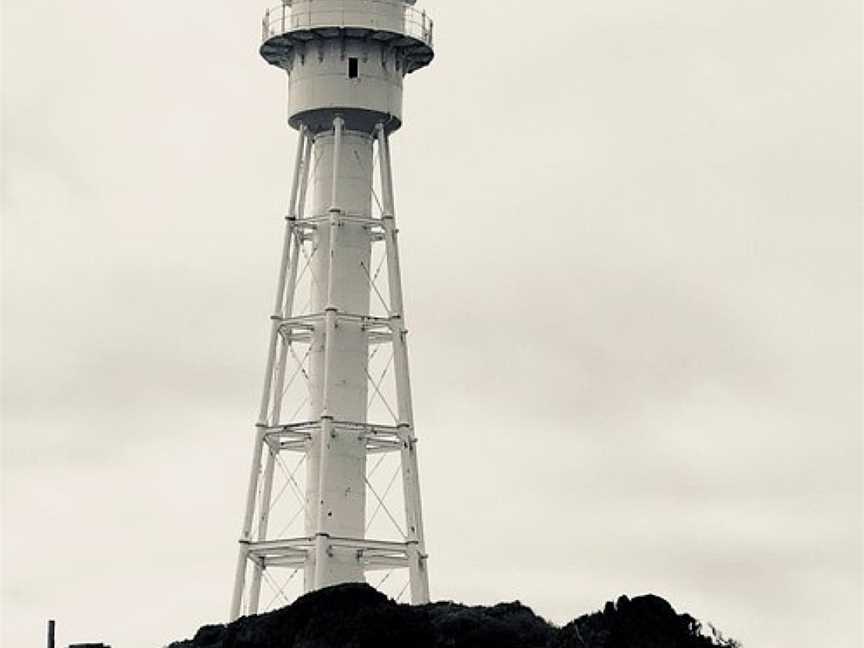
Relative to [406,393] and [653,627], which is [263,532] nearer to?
[406,393]

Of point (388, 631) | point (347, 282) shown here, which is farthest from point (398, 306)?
point (388, 631)

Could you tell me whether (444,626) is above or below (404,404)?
below

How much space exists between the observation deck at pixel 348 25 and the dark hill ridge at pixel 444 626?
23.9 meters

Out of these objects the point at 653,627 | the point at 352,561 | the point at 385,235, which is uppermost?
the point at 385,235

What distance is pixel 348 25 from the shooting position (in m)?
153

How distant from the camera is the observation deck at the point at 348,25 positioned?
153m

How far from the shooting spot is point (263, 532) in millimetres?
151000

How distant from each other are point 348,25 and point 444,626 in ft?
88.9

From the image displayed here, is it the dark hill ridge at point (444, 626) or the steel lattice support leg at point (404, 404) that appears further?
the steel lattice support leg at point (404, 404)

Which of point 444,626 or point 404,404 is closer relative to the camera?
point 444,626

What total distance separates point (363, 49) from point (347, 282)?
28.7 ft

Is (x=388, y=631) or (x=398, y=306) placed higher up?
(x=398, y=306)

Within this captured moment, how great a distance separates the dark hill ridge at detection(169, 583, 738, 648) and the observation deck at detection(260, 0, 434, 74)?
23896mm

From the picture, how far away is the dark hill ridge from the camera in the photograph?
434 ft
